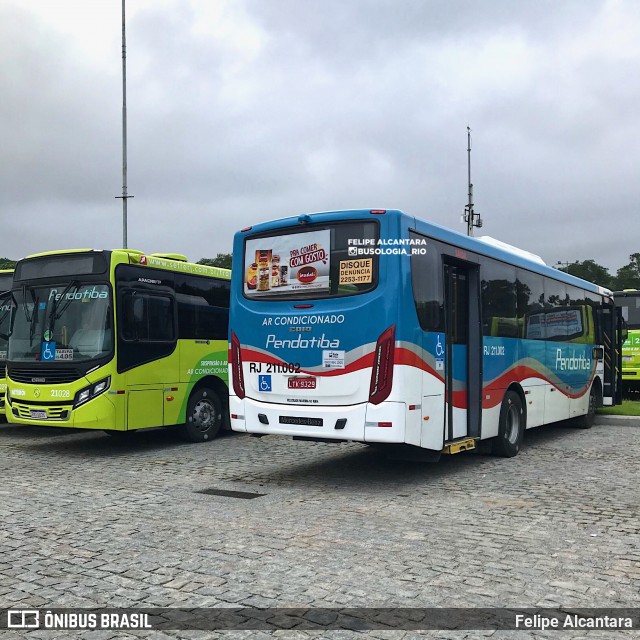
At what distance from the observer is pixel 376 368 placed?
8.61 meters

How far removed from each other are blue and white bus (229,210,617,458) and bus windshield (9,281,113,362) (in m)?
2.75

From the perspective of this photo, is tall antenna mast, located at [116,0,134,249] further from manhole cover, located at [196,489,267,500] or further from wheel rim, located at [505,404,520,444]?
manhole cover, located at [196,489,267,500]

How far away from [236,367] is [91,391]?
290 centimetres

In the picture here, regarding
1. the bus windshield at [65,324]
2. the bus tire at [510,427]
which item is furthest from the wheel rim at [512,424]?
the bus windshield at [65,324]

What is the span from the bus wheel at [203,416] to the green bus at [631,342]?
529 inches

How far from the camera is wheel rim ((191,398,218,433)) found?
13.5 m

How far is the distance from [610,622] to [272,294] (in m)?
6.03

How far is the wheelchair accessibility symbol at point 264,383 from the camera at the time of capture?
9.51 metres

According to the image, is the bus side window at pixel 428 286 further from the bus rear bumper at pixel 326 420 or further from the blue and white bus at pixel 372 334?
the bus rear bumper at pixel 326 420

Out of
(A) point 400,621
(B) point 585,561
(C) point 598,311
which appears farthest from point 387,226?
(C) point 598,311

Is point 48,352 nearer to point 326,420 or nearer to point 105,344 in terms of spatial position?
point 105,344

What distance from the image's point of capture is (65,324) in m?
12.0

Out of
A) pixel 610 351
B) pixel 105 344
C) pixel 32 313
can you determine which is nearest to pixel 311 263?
pixel 105 344

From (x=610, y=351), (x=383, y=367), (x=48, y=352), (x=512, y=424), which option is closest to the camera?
(x=383, y=367)
